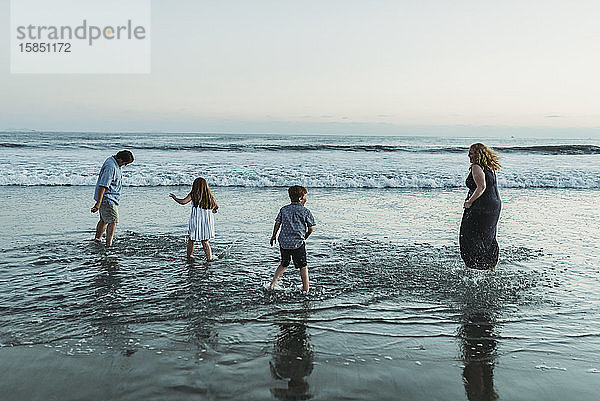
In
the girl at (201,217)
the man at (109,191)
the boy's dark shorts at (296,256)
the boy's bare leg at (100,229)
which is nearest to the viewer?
the boy's dark shorts at (296,256)

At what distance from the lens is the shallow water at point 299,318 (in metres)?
3.82

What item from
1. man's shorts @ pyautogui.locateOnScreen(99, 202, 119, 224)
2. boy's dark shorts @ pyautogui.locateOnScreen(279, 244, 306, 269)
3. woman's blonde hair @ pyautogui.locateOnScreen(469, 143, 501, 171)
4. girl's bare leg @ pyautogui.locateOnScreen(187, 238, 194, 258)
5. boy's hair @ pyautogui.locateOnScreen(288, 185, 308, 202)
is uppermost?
woman's blonde hair @ pyautogui.locateOnScreen(469, 143, 501, 171)

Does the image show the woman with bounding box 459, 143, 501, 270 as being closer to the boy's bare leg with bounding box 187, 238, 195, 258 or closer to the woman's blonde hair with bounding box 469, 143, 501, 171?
the woman's blonde hair with bounding box 469, 143, 501, 171

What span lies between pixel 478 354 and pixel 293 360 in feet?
4.91

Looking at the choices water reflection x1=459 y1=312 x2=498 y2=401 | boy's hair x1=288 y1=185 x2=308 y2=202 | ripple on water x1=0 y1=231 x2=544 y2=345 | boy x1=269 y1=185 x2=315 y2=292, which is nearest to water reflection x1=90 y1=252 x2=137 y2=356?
ripple on water x1=0 y1=231 x2=544 y2=345

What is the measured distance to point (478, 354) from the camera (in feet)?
14.4

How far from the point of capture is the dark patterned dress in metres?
7.12

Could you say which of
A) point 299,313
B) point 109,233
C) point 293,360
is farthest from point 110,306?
point 109,233

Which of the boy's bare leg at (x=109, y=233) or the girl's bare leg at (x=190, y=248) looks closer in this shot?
the girl's bare leg at (x=190, y=248)

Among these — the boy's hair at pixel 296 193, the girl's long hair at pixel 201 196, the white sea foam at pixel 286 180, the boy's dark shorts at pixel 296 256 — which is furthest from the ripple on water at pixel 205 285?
the white sea foam at pixel 286 180

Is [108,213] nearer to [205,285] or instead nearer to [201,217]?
[201,217]

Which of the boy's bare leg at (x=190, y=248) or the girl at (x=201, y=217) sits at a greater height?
→ the girl at (x=201, y=217)

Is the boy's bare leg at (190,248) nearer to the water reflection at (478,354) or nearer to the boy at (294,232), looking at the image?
the boy at (294,232)

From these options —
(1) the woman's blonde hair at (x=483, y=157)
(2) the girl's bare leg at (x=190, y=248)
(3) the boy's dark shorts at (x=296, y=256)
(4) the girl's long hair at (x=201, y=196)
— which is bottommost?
(2) the girl's bare leg at (x=190, y=248)
